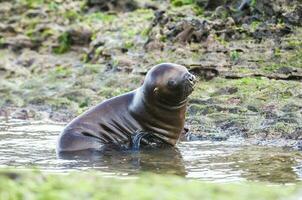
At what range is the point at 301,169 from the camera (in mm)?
8383

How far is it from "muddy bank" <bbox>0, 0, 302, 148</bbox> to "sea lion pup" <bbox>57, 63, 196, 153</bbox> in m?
1.07

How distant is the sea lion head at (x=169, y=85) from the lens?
1055 cm

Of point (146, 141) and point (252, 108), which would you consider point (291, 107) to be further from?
point (146, 141)

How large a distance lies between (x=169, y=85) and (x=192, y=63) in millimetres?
→ 4328

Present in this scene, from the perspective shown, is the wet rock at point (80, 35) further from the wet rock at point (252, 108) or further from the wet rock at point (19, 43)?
the wet rock at point (252, 108)

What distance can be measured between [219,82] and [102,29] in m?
6.76

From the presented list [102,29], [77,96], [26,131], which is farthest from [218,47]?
[102,29]

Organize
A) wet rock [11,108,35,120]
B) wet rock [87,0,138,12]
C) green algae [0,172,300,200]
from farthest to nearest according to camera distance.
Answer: wet rock [87,0,138,12] < wet rock [11,108,35,120] < green algae [0,172,300,200]

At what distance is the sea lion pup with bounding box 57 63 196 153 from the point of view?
10.7 meters

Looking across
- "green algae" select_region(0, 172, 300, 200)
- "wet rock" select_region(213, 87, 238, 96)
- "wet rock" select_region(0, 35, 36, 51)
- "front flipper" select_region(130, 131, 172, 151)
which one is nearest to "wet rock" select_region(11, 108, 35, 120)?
"wet rock" select_region(213, 87, 238, 96)

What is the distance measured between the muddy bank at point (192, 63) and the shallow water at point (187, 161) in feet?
2.82

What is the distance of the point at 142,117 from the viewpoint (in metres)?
10.9

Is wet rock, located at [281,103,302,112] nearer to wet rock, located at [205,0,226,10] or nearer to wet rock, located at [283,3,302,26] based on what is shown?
wet rock, located at [283,3,302,26]

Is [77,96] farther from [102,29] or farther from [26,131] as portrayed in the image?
[102,29]
